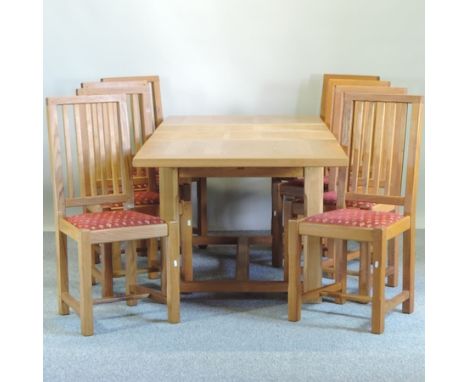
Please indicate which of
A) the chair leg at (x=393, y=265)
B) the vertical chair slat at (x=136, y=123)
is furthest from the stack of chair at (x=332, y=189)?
the vertical chair slat at (x=136, y=123)

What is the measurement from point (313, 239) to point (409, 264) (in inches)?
17.7

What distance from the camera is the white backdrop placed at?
5.70 metres

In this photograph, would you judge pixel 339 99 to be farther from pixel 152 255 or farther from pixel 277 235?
pixel 152 255

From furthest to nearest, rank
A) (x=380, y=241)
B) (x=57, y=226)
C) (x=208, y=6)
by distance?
(x=208, y=6), (x=57, y=226), (x=380, y=241)

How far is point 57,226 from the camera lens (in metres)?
4.03

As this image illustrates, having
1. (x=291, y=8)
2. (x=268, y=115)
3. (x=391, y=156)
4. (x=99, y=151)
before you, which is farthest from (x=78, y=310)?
A: (x=291, y=8)

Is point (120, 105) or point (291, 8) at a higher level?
point (291, 8)

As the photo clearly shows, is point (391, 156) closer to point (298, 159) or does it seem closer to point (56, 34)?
point (298, 159)

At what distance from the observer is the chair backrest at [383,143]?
3.98 metres

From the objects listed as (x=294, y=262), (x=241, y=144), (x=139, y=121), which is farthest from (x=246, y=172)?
(x=139, y=121)

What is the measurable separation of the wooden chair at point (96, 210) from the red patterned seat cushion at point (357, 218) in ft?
2.08

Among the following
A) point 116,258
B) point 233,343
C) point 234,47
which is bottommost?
point 233,343

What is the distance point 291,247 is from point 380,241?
40cm

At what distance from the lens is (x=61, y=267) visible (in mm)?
4012
